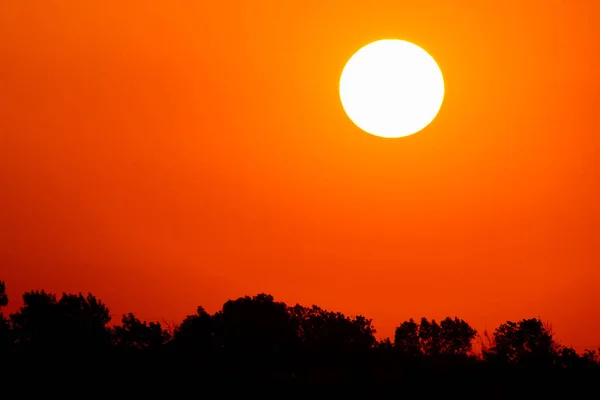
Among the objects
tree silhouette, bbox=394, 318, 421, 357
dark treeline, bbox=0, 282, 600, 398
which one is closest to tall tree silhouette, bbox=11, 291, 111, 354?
dark treeline, bbox=0, 282, 600, 398

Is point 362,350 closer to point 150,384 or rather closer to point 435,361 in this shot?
point 435,361

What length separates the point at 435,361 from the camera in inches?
1988

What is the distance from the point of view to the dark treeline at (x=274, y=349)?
149 ft

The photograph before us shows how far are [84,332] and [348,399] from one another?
4821 centimetres

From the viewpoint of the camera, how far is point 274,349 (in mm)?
79125

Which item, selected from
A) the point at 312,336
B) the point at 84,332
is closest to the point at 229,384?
the point at 84,332

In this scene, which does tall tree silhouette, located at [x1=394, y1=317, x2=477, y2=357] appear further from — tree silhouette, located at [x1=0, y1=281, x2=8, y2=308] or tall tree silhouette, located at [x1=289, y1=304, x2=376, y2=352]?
tree silhouette, located at [x1=0, y1=281, x2=8, y2=308]

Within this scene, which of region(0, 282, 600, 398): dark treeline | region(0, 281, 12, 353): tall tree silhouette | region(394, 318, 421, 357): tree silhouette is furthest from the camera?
region(394, 318, 421, 357): tree silhouette

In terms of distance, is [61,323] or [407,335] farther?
[407,335]

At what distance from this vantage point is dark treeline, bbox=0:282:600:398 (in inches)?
1785

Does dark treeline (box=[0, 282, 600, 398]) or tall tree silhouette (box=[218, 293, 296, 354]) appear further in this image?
tall tree silhouette (box=[218, 293, 296, 354])

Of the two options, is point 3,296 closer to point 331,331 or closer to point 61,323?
point 61,323

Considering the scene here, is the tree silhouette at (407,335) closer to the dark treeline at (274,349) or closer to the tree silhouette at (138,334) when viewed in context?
the dark treeline at (274,349)

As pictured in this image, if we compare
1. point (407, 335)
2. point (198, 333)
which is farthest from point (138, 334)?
point (407, 335)
